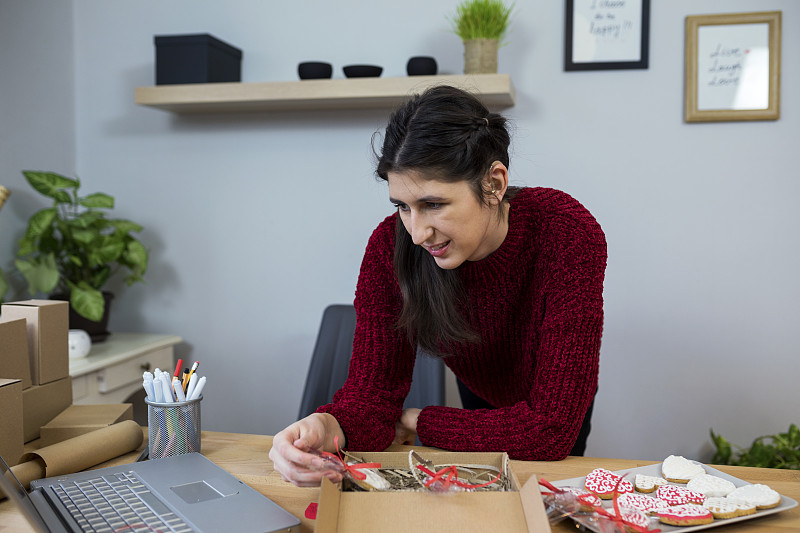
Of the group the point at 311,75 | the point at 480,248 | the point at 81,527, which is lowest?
the point at 81,527

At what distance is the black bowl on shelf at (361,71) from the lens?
2.05 metres

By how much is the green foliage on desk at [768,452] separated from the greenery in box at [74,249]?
6.18ft

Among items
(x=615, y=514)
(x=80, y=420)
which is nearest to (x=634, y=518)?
(x=615, y=514)

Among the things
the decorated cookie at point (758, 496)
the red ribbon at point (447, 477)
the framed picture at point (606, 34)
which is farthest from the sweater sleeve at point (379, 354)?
the framed picture at point (606, 34)

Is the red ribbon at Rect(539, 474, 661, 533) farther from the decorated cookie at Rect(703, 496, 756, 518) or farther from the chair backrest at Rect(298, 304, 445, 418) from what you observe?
the chair backrest at Rect(298, 304, 445, 418)

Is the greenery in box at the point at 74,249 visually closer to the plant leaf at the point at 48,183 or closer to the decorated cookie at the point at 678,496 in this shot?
the plant leaf at the point at 48,183

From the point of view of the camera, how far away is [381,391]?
48.1 inches

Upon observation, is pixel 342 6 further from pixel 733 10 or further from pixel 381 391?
pixel 381 391

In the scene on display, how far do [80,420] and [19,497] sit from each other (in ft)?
1.57

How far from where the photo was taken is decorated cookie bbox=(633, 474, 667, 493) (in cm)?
88

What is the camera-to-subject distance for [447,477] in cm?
80

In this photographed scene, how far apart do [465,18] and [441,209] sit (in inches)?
44.0

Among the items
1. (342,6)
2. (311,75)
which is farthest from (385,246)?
(342,6)

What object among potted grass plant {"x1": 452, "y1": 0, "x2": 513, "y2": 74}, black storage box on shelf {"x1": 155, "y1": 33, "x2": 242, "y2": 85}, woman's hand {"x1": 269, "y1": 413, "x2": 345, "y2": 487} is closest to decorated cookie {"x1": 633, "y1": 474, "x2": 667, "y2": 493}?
woman's hand {"x1": 269, "y1": 413, "x2": 345, "y2": 487}
